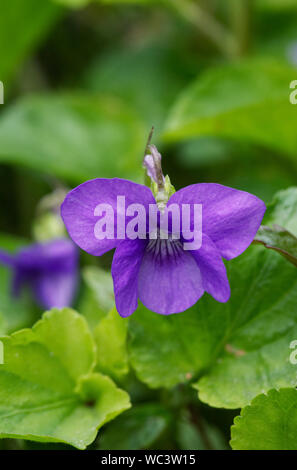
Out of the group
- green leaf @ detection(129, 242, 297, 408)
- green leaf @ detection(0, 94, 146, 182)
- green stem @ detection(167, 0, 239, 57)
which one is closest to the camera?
green leaf @ detection(129, 242, 297, 408)

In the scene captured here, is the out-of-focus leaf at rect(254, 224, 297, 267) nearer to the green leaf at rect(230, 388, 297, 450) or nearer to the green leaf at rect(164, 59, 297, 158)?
the green leaf at rect(230, 388, 297, 450)

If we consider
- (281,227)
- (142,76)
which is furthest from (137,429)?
(142,76)

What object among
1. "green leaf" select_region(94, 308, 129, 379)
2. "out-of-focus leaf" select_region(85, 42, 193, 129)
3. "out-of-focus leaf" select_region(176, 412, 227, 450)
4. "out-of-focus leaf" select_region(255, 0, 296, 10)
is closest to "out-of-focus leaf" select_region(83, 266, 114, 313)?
"green leaf" select_region(94, 308, 129, 379)

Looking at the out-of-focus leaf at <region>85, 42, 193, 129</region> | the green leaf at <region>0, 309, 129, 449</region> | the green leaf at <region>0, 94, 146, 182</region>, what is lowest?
the green leaf at <region>0, 309, 129, 449</region>

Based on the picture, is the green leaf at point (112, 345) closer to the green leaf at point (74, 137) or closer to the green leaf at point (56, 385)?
the green leaf at point (56, 385)

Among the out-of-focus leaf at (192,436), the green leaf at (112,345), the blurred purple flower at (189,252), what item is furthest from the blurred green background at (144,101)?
the blurred purple flower at (189,252)
